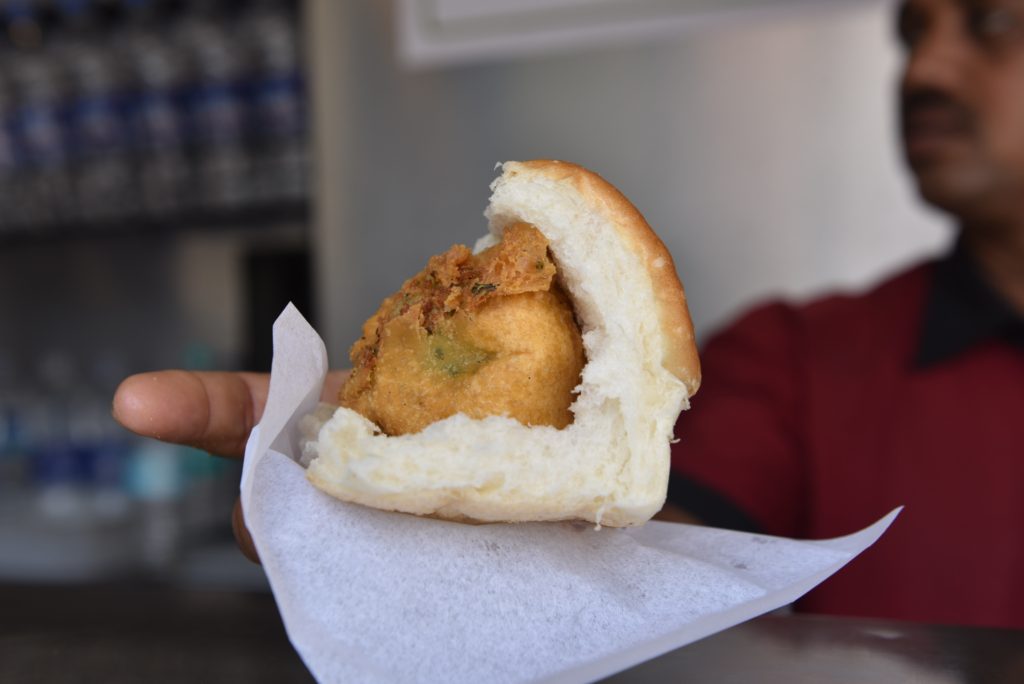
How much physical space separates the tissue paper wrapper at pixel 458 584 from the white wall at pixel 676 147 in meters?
1.69

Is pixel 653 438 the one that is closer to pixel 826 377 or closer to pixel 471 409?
pixel 471 409

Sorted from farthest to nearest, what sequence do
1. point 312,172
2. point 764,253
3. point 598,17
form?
point 312,172 → point 764,253 → point 598,17

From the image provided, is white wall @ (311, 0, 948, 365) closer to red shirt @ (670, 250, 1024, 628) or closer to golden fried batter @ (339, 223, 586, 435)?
red shirt @ (670, 250, 1024, 628)

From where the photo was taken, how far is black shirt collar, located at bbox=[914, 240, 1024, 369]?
1.73 m

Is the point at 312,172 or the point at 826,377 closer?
the point at 826,377

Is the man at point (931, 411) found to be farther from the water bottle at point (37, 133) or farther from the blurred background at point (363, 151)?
the water bottle at point (37, 133)

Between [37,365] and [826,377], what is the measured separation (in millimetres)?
2718

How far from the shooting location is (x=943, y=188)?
1681 millimetres

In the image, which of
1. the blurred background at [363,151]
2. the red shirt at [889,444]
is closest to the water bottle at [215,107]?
the blurred background at [363,151]

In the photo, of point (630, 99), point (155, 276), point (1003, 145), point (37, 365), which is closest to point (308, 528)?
point (1003, 145)

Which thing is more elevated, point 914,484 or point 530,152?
point 530,152

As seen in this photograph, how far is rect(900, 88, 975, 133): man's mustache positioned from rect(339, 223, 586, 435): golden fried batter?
4.29ft

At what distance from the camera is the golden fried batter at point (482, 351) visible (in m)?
0.67

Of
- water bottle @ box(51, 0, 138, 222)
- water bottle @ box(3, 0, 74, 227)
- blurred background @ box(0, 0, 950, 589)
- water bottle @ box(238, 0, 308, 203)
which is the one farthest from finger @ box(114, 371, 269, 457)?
water bottle @ box(3, 0, 74, 227)
